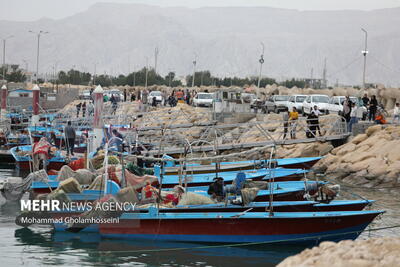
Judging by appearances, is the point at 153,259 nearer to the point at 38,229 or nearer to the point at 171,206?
the point at 171,206

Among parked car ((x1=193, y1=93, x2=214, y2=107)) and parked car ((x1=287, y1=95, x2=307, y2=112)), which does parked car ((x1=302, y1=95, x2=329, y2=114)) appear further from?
parked car ((x1=193, y1=93, x2=214, y2=107))

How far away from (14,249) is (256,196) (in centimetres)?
676

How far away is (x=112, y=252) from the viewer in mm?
18406

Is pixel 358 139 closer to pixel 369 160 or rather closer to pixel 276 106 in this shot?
pixel 369 160

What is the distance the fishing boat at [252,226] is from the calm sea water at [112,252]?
26 centimetres

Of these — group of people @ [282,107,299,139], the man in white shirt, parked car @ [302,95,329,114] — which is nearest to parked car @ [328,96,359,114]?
parked car @ [302,95,329,114]

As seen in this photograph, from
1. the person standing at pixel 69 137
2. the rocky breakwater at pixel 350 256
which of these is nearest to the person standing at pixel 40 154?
the person standing at pixel 69 137

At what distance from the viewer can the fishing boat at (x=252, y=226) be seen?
60.2 ft

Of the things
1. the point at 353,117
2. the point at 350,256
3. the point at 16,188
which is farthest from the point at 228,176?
the point at 350,256

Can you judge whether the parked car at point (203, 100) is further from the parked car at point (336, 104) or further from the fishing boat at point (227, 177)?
the fishing boat at point (227, 177)

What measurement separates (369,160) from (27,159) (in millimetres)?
15071

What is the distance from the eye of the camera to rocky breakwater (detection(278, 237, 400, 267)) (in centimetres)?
1049

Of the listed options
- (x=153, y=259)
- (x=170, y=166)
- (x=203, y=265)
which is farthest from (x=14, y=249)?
(x=170, y=166)

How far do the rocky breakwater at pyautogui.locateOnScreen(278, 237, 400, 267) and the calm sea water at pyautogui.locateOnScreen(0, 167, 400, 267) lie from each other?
633 cm
